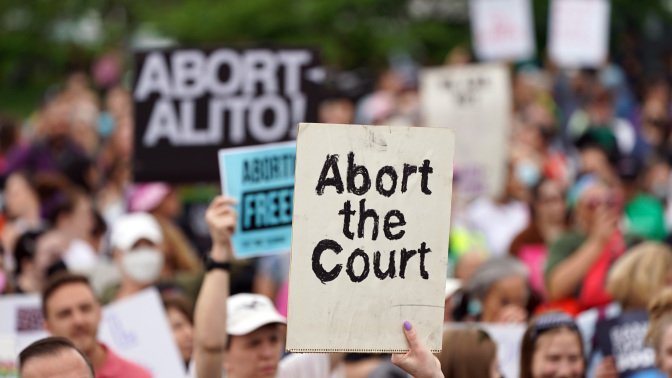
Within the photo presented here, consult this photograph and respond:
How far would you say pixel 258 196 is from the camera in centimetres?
781

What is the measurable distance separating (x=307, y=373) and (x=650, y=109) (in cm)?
1273

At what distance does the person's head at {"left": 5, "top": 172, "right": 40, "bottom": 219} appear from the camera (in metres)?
11.8

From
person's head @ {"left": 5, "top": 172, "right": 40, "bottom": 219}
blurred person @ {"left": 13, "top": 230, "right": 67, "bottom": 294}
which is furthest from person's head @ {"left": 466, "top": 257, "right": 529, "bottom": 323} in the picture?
person's head @ {"left": 5, "top": 172, "right": 40, "bottom": 219}

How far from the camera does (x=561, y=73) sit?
20906 millimetres

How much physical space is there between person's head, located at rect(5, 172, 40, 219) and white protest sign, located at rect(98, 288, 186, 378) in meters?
3.52

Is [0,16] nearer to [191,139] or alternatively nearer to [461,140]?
[461,140]

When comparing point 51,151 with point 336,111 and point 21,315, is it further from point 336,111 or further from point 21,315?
point 21,315

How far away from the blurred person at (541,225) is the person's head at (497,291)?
1953 mm

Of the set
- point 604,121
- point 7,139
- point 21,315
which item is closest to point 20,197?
point 21,315

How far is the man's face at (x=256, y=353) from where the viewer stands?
6840 millimetres

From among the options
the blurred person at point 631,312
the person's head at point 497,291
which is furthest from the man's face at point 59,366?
the person's head at point 497,291

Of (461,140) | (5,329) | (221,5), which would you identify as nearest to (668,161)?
(461,140)

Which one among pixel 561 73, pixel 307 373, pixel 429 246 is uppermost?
pixel 561 73

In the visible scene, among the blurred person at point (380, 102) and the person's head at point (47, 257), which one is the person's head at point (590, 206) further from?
the blurred person at point (380, 102)
